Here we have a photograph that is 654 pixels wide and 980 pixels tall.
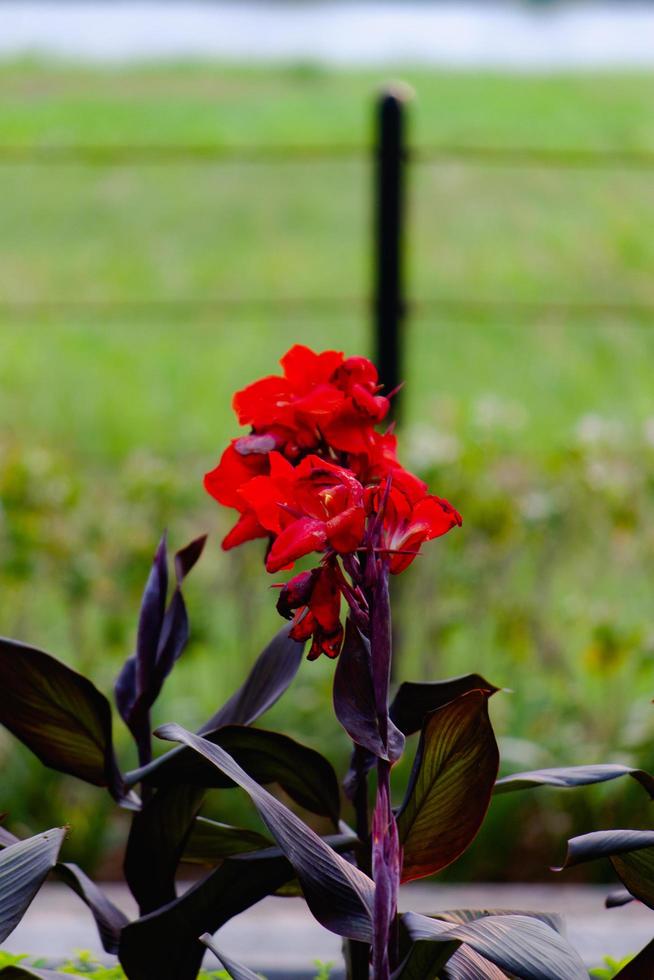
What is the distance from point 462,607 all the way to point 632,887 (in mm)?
1405

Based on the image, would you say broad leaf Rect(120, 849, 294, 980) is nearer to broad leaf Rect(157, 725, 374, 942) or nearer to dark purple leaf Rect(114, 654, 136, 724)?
broad leaf Rect(157, 725, 374, 942)

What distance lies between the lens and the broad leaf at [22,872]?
77cm

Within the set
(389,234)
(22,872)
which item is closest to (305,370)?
(22,872)

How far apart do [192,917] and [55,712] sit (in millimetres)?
163

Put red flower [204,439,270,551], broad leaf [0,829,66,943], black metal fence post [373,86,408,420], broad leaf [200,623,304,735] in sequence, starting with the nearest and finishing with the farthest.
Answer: broad leaf [0,829,66,943], red flower [204,439,270,551], broad leaf [200,623,304,735], black metal fence post [373,86,408,420]

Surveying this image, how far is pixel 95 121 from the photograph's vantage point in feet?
27.0

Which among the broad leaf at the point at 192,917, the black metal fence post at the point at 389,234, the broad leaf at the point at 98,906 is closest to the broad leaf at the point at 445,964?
the broad leaf at the point at 192,917

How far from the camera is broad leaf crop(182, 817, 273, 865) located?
99 centimetres

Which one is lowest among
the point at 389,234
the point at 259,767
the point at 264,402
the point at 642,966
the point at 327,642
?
the point at 642,966

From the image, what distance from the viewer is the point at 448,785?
0.87m

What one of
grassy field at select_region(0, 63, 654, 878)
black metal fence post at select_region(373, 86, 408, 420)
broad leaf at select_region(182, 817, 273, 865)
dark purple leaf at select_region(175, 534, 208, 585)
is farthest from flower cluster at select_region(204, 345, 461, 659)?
black metal fence post at select_region(373, 86, 408, 420)

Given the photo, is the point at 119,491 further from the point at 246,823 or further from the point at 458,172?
the point at 458,172

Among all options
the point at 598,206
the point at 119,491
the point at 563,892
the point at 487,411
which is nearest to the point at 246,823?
the point at 563,892

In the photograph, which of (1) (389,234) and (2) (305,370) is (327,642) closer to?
→ (2) (305,370)
